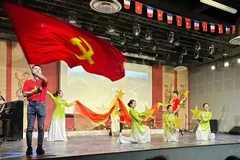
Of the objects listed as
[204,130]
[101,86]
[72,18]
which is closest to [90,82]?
[101,86]

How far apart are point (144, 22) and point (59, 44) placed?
191 inches

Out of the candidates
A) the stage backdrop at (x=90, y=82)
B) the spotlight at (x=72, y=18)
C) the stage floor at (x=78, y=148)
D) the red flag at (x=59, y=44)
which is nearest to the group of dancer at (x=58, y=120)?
the stage floor at (x=78, y=148)

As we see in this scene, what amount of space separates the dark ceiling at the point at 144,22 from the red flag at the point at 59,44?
289 cm

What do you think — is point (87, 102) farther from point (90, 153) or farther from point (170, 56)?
point (90, 153)

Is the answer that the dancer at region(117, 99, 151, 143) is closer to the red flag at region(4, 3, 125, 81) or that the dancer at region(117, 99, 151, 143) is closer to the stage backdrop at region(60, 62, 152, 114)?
the red flag at region(4, 3, 125, 81)

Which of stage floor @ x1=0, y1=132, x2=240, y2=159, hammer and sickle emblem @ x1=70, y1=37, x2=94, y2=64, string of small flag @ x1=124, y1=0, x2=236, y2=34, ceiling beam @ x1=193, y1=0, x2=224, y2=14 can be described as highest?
ceiling beam @ x1=193, y1=0, x2=224, y2=14

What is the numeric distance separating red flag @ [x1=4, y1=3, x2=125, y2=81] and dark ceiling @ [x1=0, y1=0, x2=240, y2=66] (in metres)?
2.89

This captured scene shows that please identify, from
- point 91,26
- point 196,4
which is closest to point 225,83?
point 196,4

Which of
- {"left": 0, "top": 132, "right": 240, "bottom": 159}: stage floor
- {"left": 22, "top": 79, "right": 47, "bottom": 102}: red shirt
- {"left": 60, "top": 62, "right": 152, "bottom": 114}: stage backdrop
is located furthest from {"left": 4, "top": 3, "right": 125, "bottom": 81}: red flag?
{"left": 60, "top": 62, "right": 152, "bottom": 114}: stage backdrop

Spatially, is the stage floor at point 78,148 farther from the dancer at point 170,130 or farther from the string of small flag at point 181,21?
the string of small flag at point 181,21

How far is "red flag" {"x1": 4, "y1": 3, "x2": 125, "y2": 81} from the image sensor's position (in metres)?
3.52

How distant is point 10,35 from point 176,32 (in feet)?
17.2

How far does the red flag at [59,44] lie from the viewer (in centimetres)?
352

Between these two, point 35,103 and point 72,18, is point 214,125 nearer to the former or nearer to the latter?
point 72,18
